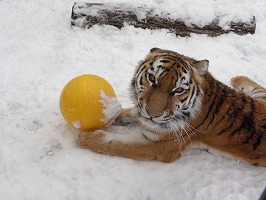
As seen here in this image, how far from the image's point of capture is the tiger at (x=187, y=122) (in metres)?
2.77

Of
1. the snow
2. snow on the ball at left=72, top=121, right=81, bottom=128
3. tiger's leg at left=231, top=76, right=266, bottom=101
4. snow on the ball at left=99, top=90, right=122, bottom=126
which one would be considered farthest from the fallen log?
snow on the ball at left=72, top=121, right=81, bottom=128

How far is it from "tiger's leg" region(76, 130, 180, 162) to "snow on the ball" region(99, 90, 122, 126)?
181mm

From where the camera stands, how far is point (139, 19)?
14.3 ft

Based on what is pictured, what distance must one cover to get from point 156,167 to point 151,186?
0.22 metres

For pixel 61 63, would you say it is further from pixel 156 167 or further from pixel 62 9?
pixel 156 167

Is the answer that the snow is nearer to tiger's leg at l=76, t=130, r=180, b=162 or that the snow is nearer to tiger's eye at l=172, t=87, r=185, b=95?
tiger's leg at l=76, t=130, r=180, b=162

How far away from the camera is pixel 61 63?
3.96 meters

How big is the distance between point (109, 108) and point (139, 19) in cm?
173

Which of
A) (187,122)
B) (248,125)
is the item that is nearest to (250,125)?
(248,125)

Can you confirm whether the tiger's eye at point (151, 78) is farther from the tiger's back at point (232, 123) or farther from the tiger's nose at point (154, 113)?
the tiger's back at point (232, 123)

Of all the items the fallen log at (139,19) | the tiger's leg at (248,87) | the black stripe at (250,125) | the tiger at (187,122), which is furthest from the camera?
the fallen log at (139,19)

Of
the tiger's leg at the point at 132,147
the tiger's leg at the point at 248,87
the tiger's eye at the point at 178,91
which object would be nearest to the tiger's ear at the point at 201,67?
the tiger's eye at the point at 178,91

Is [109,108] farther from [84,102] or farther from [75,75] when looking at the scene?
[75,75]

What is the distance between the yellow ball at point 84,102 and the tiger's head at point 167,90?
1.00ft
